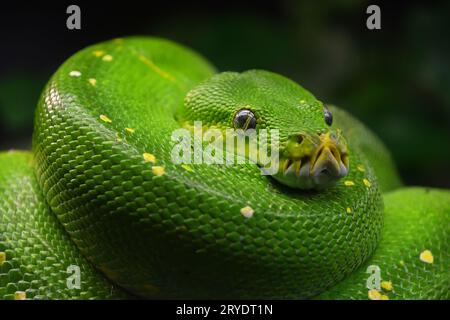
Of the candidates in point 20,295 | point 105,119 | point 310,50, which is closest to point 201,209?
point 105,119

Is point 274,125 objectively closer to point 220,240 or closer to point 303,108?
point 303,108

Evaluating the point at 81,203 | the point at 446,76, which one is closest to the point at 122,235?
the point at 81,203

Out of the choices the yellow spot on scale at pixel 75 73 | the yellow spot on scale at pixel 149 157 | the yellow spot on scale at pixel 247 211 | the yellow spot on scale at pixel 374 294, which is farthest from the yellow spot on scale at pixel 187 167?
the yellow spot on scale at pixel 374 294

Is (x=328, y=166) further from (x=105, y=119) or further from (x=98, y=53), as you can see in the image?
(x=98, y=53)

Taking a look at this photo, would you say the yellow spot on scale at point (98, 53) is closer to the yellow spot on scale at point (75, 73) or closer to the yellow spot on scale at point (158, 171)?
the yellow spot on scale at point (75, 73)

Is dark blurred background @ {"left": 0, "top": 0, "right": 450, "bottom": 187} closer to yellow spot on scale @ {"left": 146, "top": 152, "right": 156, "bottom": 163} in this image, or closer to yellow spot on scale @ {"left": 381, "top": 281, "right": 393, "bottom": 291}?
yellow spot on scale @ {"left": 381, "top": 281, "right": 393, "bottom": 291}

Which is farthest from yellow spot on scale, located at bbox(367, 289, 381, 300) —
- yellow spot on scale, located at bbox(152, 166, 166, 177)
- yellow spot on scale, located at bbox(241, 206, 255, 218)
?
yellow spot on scale, located at bbox(152, 166, 166, 177)
